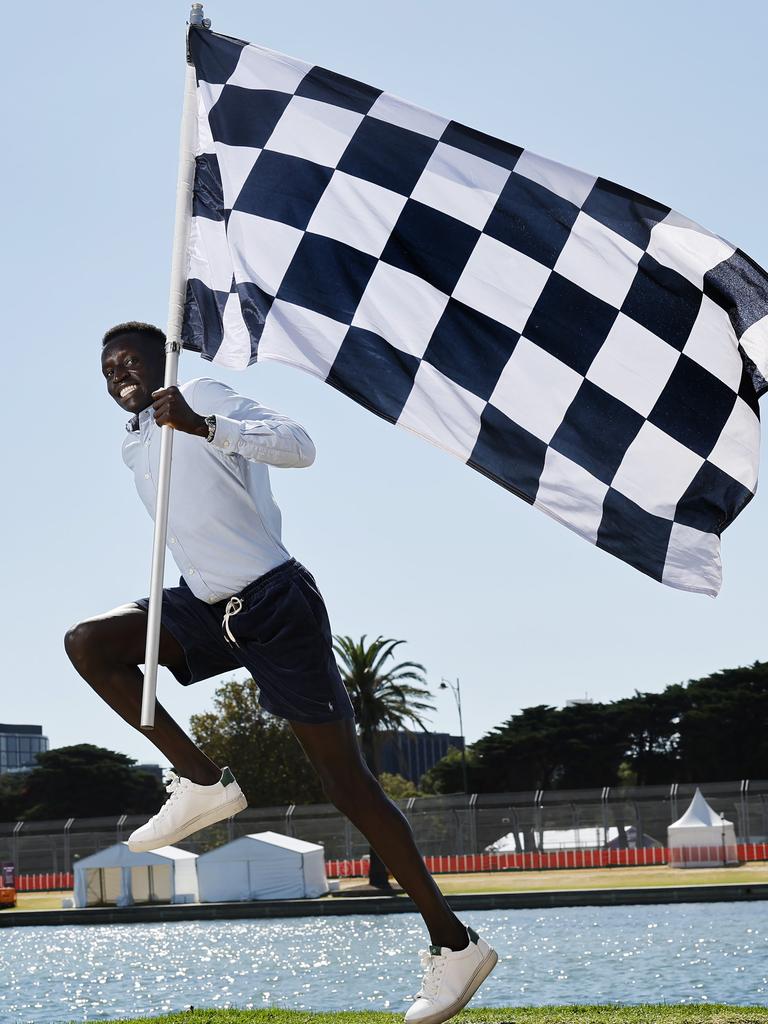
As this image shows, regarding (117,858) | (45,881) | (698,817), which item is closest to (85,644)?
(117,858)

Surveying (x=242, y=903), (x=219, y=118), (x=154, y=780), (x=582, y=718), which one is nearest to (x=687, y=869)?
Answer: (x=242, y=903)

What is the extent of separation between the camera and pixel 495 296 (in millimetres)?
4910

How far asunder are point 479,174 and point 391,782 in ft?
214

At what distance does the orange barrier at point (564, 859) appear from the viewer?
3784 centimetres

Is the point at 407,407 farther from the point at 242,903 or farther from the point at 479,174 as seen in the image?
the point at 242,903

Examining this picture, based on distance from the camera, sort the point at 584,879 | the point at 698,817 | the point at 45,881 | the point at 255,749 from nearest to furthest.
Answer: the point at 584,879
the point at 698,817
the point at 45,881
the point at 255,749

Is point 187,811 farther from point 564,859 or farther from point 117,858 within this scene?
point 564,859

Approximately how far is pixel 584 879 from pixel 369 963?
59.8 ft

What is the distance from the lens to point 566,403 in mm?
4840

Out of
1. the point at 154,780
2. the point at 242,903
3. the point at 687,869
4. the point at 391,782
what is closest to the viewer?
the point at 242,903

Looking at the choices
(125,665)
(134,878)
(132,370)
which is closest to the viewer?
(125,665)

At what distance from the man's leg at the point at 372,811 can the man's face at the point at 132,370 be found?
1258 mm

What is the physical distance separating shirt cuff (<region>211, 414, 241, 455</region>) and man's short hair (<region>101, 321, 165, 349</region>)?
0.74 meters

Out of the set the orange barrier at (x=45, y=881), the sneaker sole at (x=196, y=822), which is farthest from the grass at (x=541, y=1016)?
the orange barrier at (x=45, y=881)
